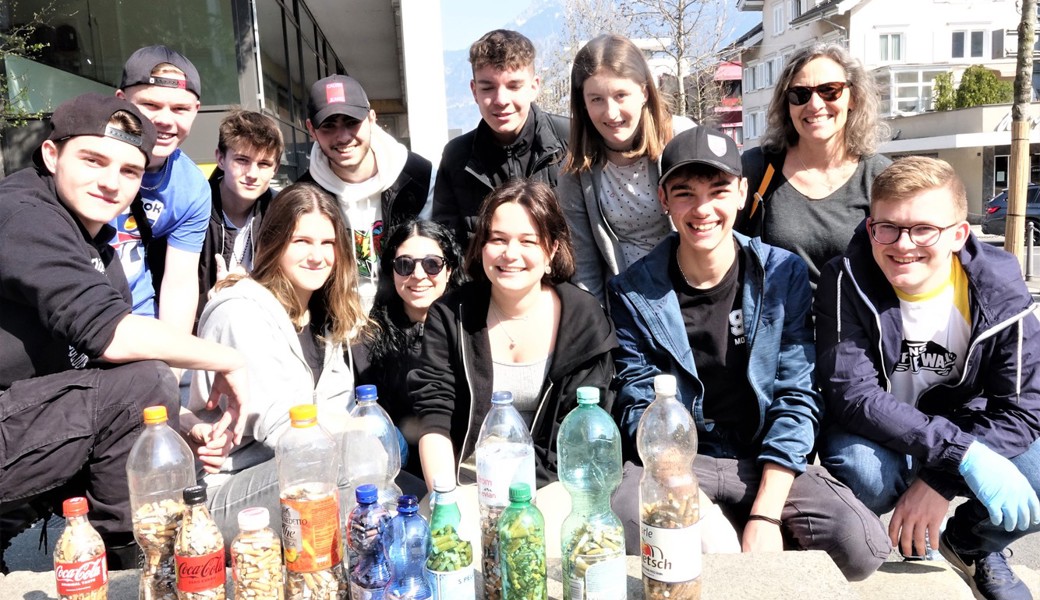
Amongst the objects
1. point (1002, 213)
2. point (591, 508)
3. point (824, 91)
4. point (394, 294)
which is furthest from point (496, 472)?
point (1002, 213)

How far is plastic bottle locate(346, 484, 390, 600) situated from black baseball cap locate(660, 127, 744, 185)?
1.90m

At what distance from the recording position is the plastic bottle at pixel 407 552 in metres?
1.93

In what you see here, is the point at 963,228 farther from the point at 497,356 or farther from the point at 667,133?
the point at 497,356

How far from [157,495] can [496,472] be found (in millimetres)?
1146

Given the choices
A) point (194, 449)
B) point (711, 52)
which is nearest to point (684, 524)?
point (194, 449)

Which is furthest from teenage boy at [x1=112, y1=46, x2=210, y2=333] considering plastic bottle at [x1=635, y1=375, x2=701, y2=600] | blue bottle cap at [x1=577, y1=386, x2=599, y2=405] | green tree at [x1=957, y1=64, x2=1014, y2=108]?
green tree at [x1=957, y1=64, x2=1014, y2=108]

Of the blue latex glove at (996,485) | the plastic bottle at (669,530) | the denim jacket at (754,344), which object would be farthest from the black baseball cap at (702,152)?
the blue latex glove at (996,485)

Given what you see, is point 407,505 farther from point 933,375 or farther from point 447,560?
point 933,375

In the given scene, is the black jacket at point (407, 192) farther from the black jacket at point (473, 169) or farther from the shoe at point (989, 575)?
the shoe at point (989, 575)

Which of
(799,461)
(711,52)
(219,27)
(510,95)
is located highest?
(711,52)

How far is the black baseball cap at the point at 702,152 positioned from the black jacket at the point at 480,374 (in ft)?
2.50

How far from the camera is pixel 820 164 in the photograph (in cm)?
380

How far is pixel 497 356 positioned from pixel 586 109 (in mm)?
1481

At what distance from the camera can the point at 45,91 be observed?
9328 millimetres
